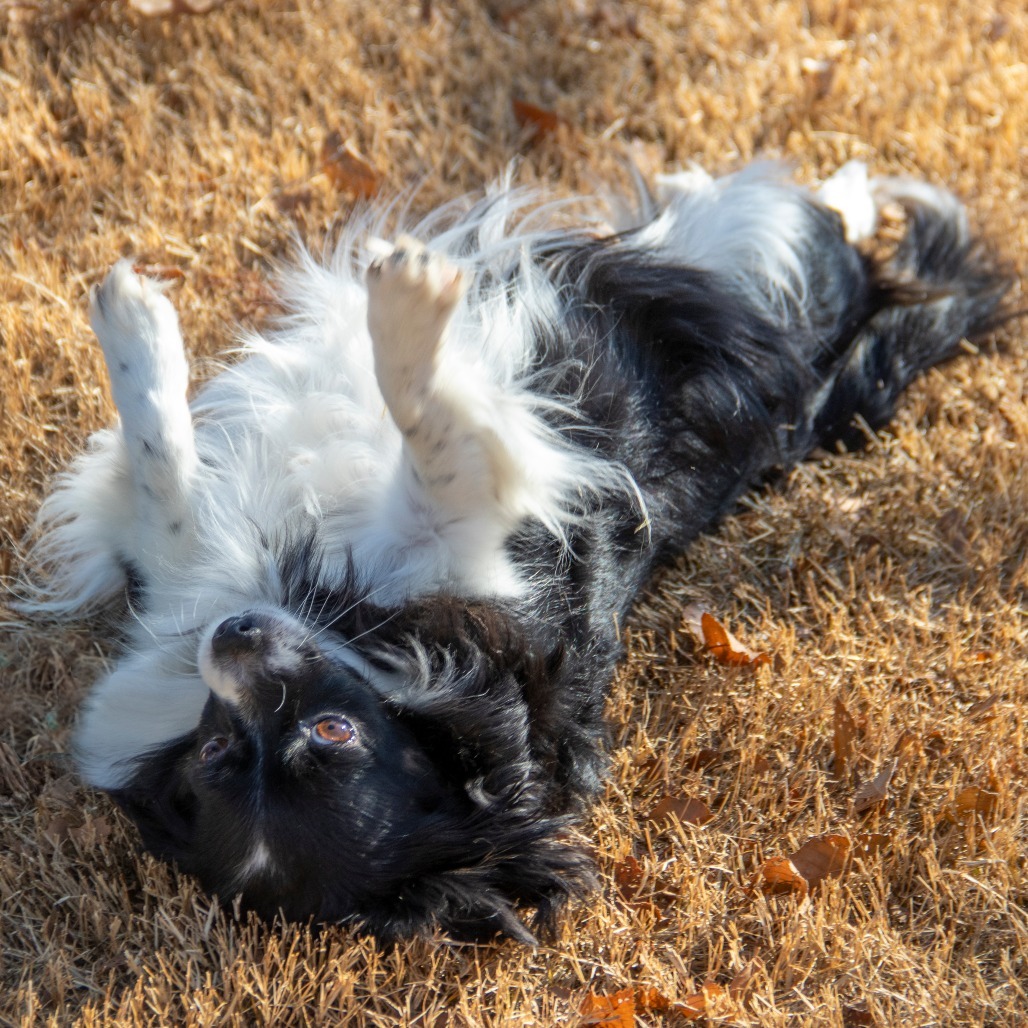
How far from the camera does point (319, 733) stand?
2.46m

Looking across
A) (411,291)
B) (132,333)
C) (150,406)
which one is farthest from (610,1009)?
(132,333)

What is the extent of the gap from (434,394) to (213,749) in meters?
0.91

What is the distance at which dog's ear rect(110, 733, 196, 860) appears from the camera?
8.71 ft

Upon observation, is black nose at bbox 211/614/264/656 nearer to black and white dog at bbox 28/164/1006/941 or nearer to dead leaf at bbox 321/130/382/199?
black and white dog at bbox 28/164/1006/941

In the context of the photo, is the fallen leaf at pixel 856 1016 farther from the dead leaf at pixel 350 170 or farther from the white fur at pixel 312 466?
the dead leaf at pixel 350 170

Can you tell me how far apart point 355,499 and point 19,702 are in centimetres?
103

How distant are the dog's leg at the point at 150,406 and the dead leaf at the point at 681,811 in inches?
53.5

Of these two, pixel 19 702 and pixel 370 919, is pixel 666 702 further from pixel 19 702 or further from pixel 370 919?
pixel 19 702

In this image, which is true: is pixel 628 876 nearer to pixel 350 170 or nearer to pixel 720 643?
pixel 720 643

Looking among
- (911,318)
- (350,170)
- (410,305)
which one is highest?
(410,305)

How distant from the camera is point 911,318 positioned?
385cm

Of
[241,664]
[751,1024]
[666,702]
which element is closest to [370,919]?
[241,664]

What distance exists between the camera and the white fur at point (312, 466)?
2709 mm

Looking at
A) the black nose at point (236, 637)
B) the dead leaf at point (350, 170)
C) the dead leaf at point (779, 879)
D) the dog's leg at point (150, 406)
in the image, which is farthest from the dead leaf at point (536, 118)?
the dead leaf at point (779, 879)
